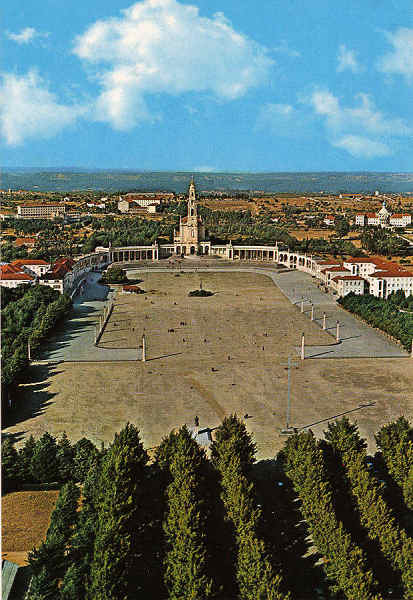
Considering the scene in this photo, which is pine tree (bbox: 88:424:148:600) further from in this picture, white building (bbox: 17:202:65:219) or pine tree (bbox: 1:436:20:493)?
white building (bbox: 17:202:65:219)

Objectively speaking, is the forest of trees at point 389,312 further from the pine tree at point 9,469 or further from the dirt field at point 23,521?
the dirt field at point 23,521

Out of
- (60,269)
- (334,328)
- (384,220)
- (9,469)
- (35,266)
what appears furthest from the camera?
(384,220)

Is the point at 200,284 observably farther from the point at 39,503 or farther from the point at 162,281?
the point at 39,503

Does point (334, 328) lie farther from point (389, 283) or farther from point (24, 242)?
point (24, 242)

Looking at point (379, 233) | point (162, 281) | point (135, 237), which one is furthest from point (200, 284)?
point (379, 233)

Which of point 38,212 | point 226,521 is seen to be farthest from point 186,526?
point 38,212

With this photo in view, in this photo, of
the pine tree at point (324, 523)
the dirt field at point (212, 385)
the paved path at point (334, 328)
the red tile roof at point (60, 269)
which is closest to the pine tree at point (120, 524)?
the pine tree at point (324, 523)

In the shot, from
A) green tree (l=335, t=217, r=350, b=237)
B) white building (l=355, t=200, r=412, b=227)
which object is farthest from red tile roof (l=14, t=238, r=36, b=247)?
white building (l=355, t=200, r=412, b=227)
